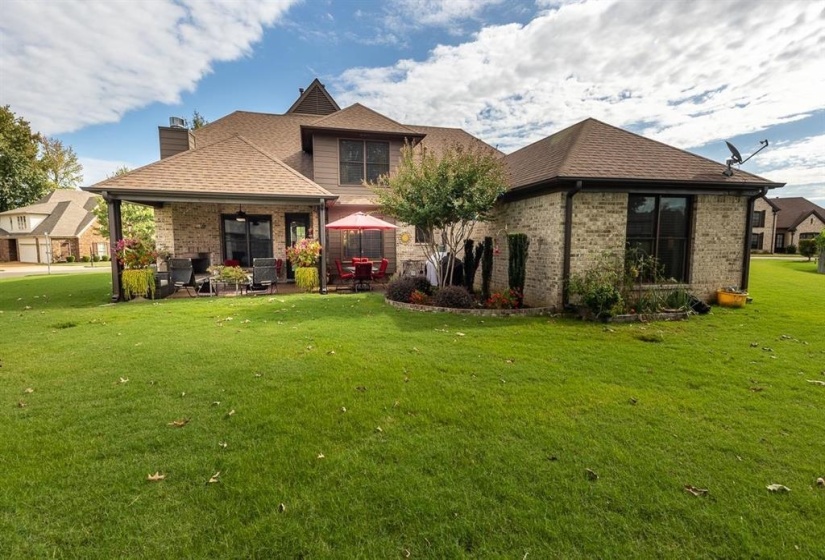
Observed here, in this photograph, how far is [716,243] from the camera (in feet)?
32.3

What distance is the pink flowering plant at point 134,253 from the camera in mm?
10547

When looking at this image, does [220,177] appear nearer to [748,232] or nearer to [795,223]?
[748,232]

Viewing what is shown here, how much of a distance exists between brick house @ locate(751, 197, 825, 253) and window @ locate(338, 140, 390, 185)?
1959 inches

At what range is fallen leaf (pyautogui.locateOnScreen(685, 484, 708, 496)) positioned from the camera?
2.66 m

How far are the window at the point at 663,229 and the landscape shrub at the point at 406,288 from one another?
208 inches

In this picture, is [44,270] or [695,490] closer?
[695,490]

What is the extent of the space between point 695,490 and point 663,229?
8.72m

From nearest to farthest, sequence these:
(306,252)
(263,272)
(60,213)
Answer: (263,272) → (306,252) → (60,213)

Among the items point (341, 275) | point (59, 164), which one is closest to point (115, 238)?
point (341, 275)

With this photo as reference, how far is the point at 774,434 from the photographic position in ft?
11.4

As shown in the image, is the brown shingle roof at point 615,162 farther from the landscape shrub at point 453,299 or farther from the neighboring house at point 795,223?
the neighboring house at point 795,223

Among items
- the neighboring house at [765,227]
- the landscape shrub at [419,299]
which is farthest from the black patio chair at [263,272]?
the neighboring house at [765,227]

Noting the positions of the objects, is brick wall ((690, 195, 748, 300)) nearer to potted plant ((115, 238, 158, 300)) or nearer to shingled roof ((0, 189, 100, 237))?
potted plant ((115, 238, 158, 300))

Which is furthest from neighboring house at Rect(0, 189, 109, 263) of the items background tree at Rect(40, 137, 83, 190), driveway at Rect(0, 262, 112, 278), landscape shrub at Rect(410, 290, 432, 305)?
landscape shrub at Rect(410, 290, 432, 305)
